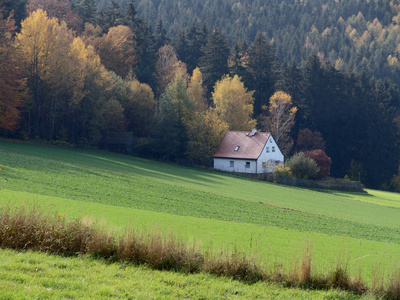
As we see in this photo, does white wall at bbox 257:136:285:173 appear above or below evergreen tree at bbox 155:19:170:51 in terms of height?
below

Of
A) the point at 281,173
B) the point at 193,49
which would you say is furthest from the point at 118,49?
the point at 281,173

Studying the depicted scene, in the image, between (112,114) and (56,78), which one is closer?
(56,78)

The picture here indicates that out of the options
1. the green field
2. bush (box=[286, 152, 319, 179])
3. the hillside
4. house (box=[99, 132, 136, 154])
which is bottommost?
the green field

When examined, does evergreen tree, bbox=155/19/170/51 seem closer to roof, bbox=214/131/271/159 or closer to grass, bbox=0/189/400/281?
roof, bbox=214/131/271/159

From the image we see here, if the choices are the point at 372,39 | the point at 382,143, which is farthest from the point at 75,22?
the point at 372,39

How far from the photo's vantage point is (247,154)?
63.3 meters

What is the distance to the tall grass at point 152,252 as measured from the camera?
10.0 metres

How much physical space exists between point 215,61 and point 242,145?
91.1 ft

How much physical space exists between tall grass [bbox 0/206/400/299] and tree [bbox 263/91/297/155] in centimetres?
6886

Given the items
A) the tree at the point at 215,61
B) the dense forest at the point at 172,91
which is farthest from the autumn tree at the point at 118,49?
the tree at the point at 215,61

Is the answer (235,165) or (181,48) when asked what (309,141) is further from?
(181,48)

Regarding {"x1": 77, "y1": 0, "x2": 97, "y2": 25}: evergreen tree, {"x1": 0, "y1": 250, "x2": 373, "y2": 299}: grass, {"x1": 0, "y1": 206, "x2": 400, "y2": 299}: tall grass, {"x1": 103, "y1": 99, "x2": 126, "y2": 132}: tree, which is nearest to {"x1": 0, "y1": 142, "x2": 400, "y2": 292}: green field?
{"x1": 0, "y1": 206, "x2": 400, "y2": 299}: tall grass

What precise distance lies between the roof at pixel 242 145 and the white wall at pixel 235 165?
0.61m

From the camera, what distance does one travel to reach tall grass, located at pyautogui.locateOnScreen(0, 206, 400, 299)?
1001 centimetres
